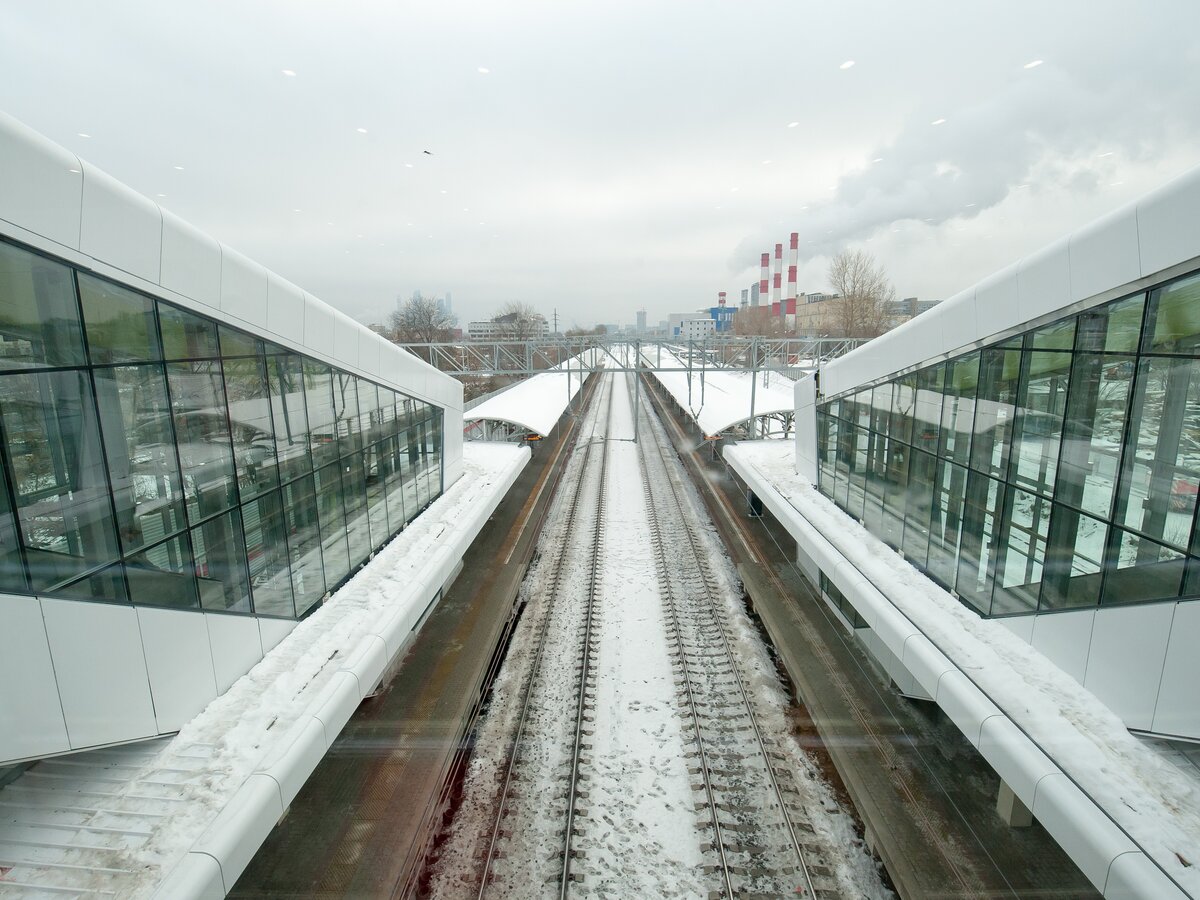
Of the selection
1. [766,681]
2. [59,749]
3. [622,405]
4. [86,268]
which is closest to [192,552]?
A: [59,749]

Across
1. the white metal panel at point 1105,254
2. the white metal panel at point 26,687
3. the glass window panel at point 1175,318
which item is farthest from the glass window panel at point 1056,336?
the white metal panel at point 26,687

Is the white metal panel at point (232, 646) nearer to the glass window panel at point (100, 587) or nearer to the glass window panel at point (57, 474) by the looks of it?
the glass window panel at point (100, 587)

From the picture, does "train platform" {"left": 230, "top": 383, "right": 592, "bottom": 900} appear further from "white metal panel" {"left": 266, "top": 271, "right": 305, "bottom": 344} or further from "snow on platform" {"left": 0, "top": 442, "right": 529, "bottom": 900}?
"white metal panel" {"left": 266, "top": 271, "right": 305, "bottom": 344}

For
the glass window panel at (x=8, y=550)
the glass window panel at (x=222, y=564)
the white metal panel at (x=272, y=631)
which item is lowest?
the white metal panel at (x=272, y=631)

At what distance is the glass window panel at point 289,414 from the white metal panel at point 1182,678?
823cm

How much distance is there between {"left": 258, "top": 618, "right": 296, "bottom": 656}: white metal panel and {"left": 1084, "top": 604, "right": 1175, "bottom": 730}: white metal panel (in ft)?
26.4

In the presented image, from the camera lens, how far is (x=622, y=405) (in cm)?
4353

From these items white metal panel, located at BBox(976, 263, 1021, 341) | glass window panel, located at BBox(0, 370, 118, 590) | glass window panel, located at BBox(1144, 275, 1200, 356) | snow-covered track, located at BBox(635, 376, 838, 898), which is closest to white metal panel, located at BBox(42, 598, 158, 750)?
glass window panel, located at BBox(0, 370, 118, 590)

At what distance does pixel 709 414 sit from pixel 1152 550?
17.9 m

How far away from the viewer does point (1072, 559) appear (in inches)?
222

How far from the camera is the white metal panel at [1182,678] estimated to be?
14.3 ft

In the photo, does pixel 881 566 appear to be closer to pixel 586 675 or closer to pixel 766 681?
pixel 766 681

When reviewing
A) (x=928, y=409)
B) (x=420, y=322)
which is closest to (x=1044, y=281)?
(x=928, y=409)

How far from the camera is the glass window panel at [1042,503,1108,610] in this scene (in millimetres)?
5363
